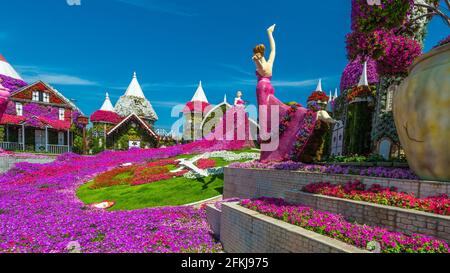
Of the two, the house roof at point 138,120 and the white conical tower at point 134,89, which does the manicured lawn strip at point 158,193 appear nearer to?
the house roof at point 138,120

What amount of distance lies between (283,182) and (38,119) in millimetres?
32687

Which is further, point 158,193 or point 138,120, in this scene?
point 138,120

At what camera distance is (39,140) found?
1266 inches

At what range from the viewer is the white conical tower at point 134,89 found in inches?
1849

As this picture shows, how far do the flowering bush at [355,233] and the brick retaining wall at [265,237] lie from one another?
19 centimetres

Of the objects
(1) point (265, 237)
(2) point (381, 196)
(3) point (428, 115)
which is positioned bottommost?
(1) point (265, 237)

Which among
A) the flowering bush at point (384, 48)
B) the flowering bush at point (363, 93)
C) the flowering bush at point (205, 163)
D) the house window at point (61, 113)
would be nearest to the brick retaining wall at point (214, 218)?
the flowering bush at point (384, 48)

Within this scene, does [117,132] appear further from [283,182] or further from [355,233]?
[355,233]

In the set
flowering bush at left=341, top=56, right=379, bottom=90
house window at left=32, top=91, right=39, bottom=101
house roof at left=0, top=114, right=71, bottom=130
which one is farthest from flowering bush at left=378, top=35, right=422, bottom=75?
house window at left=32, top=91, right=39, bottom=101

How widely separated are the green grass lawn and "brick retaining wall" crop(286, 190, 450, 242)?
6.86 m

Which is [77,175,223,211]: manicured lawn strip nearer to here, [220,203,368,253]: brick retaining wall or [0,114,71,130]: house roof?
[220,203,368,253]: brick retaining wall

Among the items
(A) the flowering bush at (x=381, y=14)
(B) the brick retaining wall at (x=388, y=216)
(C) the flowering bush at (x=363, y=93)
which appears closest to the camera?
(B) the brick retaining wall at (x=388, y=216)

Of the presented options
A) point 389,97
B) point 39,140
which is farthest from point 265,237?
point 39,140

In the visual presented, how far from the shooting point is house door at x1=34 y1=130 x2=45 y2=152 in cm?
3171
